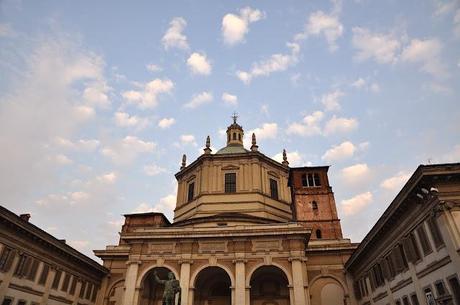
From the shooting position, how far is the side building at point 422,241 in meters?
13.2

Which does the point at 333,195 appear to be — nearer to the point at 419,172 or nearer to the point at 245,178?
the point at 245,178

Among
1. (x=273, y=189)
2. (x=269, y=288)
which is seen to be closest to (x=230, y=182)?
(x=273, y=189)

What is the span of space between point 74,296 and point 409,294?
24.1 meters

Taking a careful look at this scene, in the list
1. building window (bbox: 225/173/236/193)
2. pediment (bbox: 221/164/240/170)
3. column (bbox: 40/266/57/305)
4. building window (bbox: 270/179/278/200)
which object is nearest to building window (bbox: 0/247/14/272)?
column (bbox: 40/266/57/305)

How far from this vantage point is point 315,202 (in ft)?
107

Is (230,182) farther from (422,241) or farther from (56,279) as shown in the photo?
(422,241)

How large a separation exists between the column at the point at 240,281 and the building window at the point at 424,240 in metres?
13.4

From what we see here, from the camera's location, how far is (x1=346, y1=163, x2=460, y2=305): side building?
13.2 m

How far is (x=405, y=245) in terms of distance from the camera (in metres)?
17.0

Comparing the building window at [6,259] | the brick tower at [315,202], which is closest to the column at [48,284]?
the building window at [6,259]

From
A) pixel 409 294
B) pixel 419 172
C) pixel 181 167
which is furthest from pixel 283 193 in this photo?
pixel 419 172

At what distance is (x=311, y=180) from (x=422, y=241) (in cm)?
1914

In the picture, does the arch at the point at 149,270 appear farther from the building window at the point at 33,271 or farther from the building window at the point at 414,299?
the building window at the point at 414,299

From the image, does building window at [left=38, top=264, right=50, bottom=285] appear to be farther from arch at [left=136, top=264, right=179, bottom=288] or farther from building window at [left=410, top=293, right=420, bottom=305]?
building window at [left=410, top=293, right=420, bottom=305]
